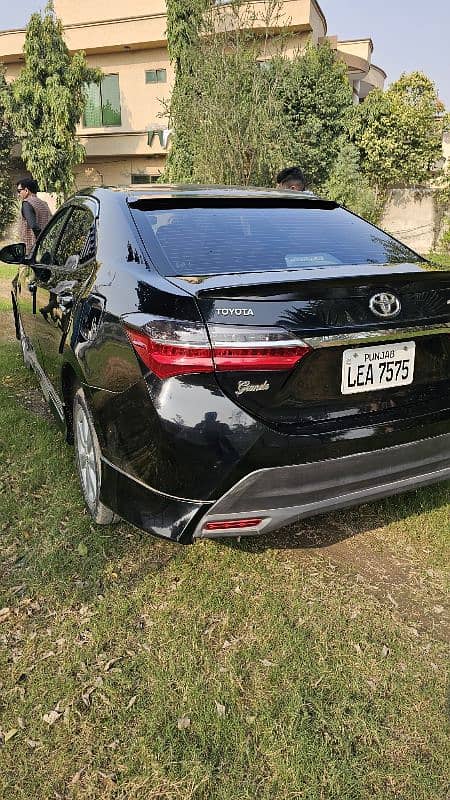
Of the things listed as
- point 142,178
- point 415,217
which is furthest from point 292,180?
point 142,178

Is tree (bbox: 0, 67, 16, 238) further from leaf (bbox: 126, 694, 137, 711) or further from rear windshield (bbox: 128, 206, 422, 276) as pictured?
leaf (bbox: 126, 694, 137, 711)

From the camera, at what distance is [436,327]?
7.62 ft

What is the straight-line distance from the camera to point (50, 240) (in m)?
4.26

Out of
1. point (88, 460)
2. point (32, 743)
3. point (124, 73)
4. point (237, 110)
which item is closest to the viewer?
point (32, 743)

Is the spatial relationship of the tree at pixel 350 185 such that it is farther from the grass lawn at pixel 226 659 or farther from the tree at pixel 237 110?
the grass lawn at pixel 226 659

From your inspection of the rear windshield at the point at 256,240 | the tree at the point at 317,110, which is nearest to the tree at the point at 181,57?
the tree at the point at 317,110

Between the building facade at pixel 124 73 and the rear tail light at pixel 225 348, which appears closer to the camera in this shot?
the rear tail light at pixel 225 348

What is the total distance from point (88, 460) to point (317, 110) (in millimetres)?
15978

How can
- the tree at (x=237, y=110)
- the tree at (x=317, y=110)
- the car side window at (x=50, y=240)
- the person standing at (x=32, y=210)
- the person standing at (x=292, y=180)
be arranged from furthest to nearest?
the tree at (x=317, y=110)
the tree at (x=237, y=110)
the person standing at (x=32, y=210)
the person standing at (x=292, y=180)
the car side window at (x=50, y=240)

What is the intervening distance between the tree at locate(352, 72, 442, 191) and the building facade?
15.1 ft

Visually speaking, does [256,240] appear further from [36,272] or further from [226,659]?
[36,272]

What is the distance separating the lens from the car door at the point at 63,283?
301 cm

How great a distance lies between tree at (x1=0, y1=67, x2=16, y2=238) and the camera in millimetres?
19312

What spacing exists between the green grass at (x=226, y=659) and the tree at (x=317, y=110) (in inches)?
586
